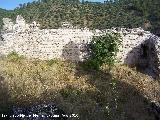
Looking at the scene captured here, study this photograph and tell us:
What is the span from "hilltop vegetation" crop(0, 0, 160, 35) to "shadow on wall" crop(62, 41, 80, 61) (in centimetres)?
A: 2127

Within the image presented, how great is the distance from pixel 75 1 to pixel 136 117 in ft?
153

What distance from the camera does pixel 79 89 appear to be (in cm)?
1798

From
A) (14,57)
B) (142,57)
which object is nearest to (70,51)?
(14,57)

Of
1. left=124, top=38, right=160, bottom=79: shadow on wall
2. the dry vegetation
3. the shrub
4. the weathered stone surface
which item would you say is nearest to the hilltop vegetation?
the weathered stone surface

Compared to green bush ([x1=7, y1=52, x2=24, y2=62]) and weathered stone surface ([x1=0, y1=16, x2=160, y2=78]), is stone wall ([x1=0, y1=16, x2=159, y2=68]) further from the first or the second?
green bush ([x1=7, y1=52, x2=24, y2=62])

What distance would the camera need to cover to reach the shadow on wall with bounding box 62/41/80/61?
22859mm

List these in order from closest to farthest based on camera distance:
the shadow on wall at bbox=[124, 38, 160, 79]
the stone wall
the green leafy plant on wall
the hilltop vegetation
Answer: the green leafy plant on wall, the shadow on wall at bbox=[124, 38, 160, 79], the stone wall, the hilltop vegetation

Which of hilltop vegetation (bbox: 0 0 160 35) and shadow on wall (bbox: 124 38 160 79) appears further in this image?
hilltop vegetation (bbox: 0 0 160 35)

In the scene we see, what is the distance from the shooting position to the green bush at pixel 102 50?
21.7 meters

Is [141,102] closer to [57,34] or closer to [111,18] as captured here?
[57,34]

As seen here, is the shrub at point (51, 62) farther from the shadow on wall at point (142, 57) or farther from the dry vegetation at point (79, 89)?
the shadow on wall at point (142, 57)

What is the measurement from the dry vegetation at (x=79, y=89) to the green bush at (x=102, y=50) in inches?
19.5

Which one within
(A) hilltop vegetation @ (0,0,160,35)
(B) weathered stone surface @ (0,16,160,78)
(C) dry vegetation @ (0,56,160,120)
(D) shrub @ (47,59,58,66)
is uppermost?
(A) hilltop vegetation @ (0,0,160,35)

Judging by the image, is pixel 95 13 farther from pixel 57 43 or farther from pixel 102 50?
pixel 102 50
